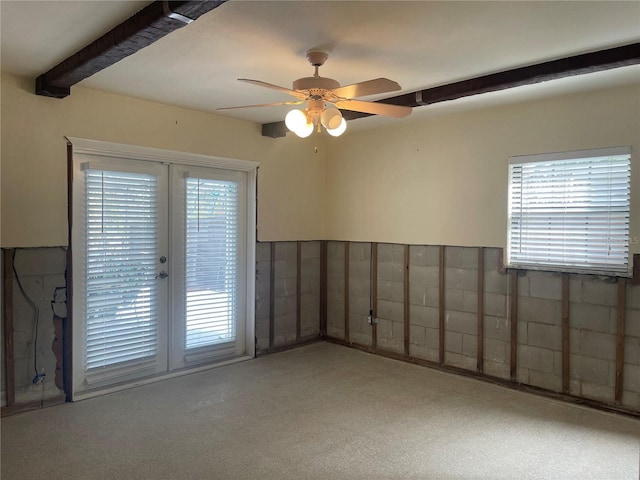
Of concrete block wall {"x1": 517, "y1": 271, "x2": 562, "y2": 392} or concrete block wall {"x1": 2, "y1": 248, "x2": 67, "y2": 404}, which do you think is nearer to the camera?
concrete block wall {"x1": 2, "y1": 248, "x2": 67, "y2": 404}

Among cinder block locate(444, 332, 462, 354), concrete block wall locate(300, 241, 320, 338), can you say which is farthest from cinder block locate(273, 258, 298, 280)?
cinder block locate(444, 332, 462, 354)

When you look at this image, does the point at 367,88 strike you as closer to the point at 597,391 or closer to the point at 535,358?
the point at 535,358

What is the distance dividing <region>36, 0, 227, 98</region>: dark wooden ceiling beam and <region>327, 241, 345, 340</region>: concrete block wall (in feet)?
11.1

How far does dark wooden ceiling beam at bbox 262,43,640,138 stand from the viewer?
2.84 m

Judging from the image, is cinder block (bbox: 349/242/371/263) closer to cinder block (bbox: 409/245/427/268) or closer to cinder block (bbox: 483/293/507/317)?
cinder block (bbox: 409/245/427/268)

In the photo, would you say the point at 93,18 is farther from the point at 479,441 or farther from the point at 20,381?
the point at 479,441

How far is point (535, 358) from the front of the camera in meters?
4.10

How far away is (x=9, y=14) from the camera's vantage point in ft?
8.08

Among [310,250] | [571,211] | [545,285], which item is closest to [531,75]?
[571,211]

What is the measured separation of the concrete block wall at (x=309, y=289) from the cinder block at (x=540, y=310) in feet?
8.17

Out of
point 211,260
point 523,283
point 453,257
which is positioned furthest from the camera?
point 211,260

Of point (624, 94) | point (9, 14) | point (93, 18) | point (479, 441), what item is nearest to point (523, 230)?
point (624, 94)

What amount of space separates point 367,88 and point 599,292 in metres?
2.64

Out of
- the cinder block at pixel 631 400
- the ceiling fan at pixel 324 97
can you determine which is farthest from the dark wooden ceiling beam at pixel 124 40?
the cinder block at pixel 631 400
